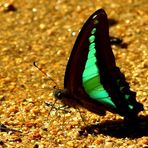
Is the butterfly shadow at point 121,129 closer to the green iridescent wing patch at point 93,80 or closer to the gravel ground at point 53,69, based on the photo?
the gravel ground at point 53,69

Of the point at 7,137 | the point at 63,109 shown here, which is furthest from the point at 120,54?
the point at 7,137

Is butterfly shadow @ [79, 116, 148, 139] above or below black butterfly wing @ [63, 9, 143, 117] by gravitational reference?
below

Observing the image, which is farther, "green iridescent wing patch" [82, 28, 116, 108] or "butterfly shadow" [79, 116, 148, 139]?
"butterfly shadow" [79, 116, 148, 139]

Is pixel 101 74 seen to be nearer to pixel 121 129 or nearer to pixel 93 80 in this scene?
pixel 93 80

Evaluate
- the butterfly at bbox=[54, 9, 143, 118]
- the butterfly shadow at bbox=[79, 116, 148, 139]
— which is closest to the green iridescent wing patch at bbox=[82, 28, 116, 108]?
the butterfly at bbox=[54, 9, 143, 118]

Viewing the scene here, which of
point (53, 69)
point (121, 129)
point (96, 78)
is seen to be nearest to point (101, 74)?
point (96, 78)

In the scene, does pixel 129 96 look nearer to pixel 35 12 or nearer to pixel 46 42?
pixel 46 42

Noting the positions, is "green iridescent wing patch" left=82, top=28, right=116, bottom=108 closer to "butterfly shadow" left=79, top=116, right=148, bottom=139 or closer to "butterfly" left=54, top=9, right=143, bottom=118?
"butterfly" left=54, top=9, right=143, bottom=118
